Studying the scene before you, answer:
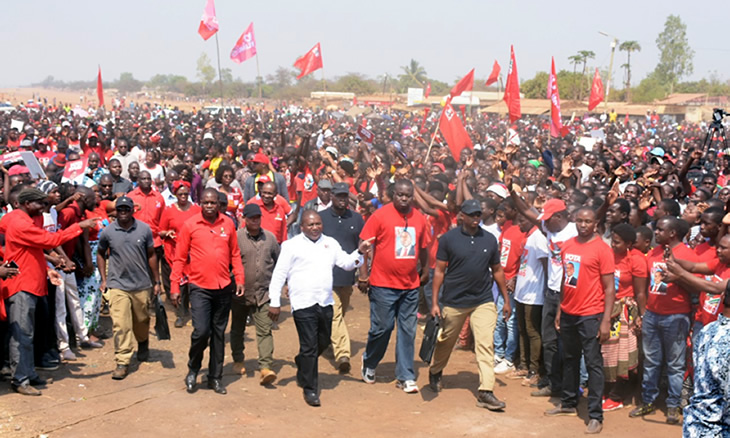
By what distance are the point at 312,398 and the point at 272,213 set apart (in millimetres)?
2848

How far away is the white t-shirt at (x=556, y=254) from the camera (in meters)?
7.02

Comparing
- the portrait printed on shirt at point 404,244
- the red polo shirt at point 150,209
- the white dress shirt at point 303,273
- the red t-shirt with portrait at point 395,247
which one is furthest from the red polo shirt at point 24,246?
the portrait printed on shirt at point 404,244

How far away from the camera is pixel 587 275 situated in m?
6.30

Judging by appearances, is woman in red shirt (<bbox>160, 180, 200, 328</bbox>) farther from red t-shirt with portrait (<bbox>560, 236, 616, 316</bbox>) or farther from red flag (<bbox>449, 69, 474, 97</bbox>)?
red flag (<bbox>449, 69, 474, 97</bbox>)

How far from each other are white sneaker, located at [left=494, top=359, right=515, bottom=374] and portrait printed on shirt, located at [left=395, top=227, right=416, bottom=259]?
167cm

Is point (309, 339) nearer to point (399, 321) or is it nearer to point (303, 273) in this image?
point (303, 273)

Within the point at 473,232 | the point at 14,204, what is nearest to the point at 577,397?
the point at 473,232

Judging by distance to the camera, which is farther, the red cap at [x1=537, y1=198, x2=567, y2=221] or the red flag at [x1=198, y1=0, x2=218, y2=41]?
the red flag at [x1=198, y1=0, x2=218, y2=41]

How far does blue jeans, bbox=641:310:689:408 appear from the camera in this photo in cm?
647

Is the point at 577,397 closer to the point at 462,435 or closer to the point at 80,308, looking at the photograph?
the point at 462,435

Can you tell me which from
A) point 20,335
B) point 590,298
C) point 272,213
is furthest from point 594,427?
point 20,335

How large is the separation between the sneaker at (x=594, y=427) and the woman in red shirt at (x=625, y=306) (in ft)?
1.82

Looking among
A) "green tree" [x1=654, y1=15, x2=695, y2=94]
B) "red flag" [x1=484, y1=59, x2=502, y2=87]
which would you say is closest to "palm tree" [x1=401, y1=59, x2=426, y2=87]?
"green tree" [x1=654, y1=15, x2=695, y2=94]

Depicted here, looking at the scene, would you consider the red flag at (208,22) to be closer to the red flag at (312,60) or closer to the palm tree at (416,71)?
the red flag at (312,60)
